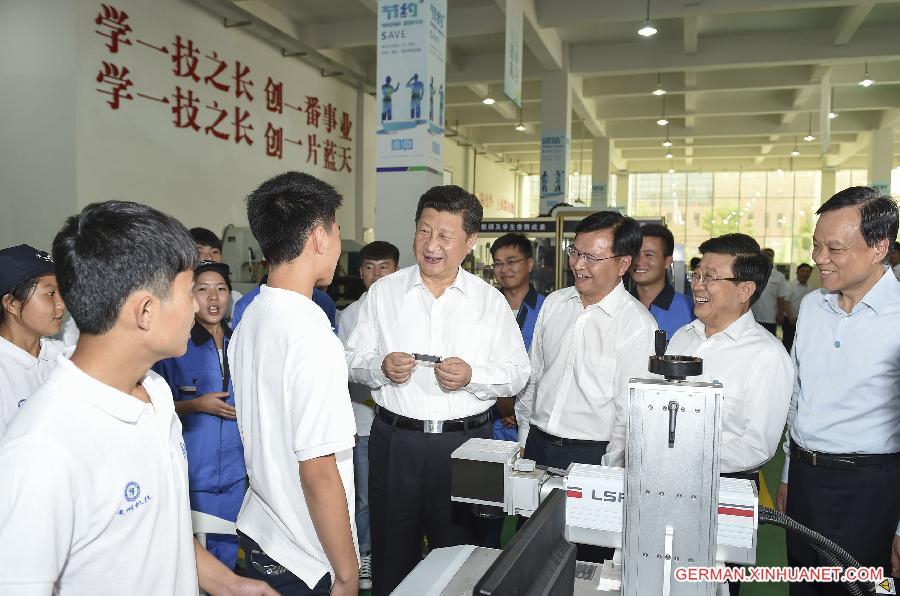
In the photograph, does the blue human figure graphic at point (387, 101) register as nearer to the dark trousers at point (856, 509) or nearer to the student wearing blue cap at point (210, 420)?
the student wearing blue cap at point (210, 420)

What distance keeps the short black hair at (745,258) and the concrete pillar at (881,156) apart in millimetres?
13918

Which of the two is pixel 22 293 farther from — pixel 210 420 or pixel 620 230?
pixel 620 230

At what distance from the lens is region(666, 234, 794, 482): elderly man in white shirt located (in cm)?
184

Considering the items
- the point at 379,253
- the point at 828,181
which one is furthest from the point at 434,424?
the point at 828,181

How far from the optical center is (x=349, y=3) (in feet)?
27.2

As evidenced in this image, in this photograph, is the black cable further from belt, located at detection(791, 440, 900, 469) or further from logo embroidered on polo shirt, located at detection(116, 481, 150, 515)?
logo embroidered on polo shirt, located at detection(116, 481, 150, 515)

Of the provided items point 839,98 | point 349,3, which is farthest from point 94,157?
point 839,98

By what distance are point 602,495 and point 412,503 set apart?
3.62 feet

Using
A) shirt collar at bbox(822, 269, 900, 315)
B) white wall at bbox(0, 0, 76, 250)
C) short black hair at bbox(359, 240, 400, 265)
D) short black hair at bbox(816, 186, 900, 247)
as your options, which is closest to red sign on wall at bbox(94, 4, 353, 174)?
white wall at bbox(0, 0, 76, 250)

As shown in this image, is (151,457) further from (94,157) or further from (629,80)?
(629,80)

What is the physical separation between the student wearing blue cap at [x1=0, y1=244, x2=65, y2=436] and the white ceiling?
19.0ft

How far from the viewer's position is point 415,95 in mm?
4375

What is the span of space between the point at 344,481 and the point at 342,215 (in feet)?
28.4

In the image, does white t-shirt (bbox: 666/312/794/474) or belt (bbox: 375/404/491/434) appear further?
belt (bbox: 375/404/491/434)
